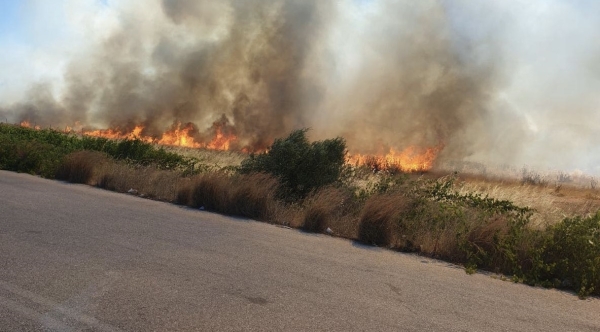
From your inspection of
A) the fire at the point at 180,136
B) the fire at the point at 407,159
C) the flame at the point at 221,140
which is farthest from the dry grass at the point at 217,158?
the fire at the point at 180,136

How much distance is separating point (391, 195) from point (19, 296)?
6883mm

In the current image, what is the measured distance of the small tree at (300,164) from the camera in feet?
39.8

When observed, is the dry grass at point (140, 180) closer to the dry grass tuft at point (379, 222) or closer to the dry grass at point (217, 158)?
the dry grass tuft at point (379, 222)

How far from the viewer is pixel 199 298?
15.9 ft

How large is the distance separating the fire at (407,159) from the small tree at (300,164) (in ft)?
62.7

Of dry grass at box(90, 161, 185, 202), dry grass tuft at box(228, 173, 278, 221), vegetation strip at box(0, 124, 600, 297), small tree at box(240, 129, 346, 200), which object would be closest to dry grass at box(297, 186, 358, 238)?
vegetation strip at box(0, 124, 600, 297)

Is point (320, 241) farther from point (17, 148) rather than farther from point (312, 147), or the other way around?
point (17, 148)

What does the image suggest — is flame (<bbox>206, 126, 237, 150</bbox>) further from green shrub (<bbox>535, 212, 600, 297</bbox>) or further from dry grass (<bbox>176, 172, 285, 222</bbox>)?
green shrub (<bbox>535, 212, 600, 297</bbox>)

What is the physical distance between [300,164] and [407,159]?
2434 cm

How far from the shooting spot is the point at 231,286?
5309mm

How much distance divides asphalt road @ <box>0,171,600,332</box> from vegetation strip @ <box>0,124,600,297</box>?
22.5 inches

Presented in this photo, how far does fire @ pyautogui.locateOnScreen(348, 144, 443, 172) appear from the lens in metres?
33.0

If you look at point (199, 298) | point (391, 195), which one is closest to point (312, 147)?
point (391, 195)

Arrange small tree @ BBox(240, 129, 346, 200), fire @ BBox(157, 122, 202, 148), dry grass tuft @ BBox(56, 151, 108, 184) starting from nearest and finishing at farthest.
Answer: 1. small tree @ BBox(240, 129, 346, 200)
2. dry grass tuft @ BBox(56, 151, 108, 184)
3. fire @ BBox(157, 122, 202, 148)
